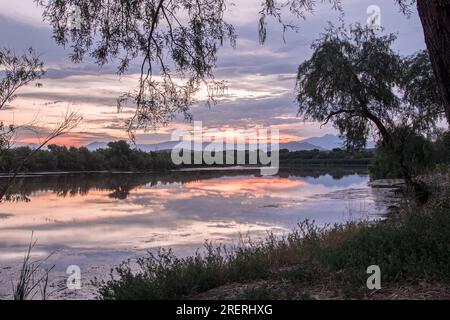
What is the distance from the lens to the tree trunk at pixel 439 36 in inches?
170

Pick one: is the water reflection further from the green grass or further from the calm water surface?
the green grass

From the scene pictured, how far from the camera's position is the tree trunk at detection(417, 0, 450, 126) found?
4.32 meters

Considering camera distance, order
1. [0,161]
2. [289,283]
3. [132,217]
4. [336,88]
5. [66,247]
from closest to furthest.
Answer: [289,283] < [0,161] < [66,247] < [336,88] < [132,217]

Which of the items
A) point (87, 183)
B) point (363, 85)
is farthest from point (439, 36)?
point (87, 183)

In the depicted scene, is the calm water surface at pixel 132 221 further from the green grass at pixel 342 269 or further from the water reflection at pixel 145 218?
the green grass at pixel 342 269

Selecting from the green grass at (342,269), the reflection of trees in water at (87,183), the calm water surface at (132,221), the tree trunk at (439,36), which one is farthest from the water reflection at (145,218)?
the tree trunk at (439,36)

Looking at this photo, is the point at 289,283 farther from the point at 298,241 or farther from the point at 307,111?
the point at 307,111

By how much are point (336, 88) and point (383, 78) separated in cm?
200

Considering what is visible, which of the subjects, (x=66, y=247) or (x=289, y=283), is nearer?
(x=289, y=283)

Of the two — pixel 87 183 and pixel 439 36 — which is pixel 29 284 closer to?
pixel 439 36

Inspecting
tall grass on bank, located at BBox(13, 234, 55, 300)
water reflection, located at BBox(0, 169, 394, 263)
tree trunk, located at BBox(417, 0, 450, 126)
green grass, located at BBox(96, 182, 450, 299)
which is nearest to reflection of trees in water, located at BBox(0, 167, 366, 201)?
water reflection, located at BBox(0, 169, 394, 263)
